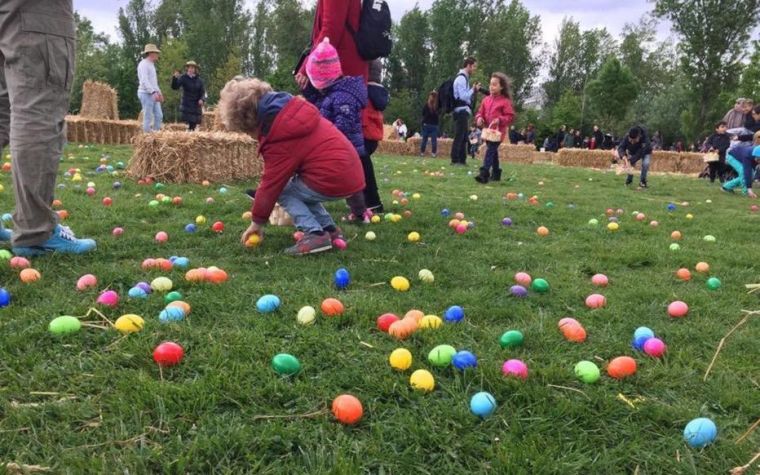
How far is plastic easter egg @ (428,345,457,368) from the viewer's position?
2219 mm

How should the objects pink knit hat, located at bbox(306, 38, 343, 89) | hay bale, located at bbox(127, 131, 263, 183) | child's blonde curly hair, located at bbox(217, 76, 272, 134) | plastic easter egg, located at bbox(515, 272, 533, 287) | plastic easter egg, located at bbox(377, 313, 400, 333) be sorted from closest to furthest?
plastic easter egg, located at bbox(377, 313, 400, 333) < plastic easter egg, located at bbox(515, 272, 533, 287) < child's blonde curly hair, located at bbox(217, 76, 272, 134) < pink knit hat, located at bbox(306, 38, 343, 89) < hay bale, located at bbox(127, 131, 263, 183)

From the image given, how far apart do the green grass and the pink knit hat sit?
1.36 meters

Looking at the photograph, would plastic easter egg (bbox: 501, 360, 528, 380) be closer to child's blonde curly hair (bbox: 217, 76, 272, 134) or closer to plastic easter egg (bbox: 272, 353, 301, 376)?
plastic easter egg (bbox: 272, 353, 301, 376)

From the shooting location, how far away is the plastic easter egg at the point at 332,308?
2.66 metres

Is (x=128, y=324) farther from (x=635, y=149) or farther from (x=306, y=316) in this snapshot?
(x=635, y=149)

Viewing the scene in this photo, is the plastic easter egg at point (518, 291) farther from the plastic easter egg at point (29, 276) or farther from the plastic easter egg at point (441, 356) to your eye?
the plastic easter egg at point (29, 276)

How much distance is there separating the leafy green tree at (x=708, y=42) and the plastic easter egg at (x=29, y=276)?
134 ft

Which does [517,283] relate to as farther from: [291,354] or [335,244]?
[291,354]

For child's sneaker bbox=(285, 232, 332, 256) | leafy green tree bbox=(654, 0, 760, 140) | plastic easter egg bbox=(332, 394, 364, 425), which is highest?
leafy green tree bbox=(654, 0, 760, 140)

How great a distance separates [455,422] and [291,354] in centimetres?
74

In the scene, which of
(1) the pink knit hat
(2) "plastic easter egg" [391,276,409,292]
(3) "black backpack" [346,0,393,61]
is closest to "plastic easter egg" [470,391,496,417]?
(2) "plastic easter egg" [391,276,409,292]

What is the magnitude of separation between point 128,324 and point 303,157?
1860 mm

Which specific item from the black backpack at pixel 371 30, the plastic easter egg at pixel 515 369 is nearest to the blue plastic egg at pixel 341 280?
the plastic easter egg at pixel 515 369

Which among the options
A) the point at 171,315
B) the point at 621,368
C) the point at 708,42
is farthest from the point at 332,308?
the point at 708,42
